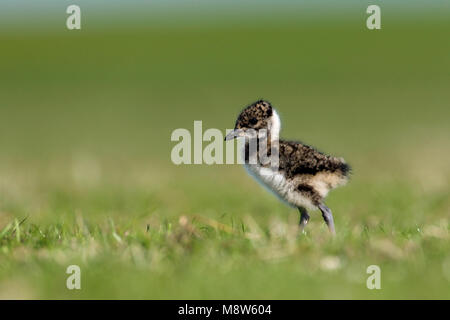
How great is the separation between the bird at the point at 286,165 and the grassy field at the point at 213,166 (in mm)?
349

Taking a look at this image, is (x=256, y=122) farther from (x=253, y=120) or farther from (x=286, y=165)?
(x=286, y=165)

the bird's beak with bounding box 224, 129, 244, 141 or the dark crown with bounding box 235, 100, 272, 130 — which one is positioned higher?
→ the dark crown with bounding box 235, 100, 272, 130

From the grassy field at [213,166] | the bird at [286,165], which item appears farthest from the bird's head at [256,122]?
the grassy field at [213,166]

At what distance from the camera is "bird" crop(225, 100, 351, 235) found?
7461mm

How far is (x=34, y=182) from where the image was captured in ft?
47.2

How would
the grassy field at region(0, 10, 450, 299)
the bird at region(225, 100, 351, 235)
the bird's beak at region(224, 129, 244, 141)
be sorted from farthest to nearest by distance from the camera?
the bird's beak at region(224, 129, 244, 141)
the bird at region(225, 100, 351, 235)
the grassy field at region(0, 10, 450, 299)

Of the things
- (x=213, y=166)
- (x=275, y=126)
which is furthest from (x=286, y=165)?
(x=213, y=166)

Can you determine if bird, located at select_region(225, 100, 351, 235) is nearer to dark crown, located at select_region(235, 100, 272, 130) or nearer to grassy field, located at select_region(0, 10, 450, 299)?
dark crown, located at select_region(235, 100, 272, 130)

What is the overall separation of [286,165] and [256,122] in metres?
0.61

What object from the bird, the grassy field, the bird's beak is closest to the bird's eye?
the bird

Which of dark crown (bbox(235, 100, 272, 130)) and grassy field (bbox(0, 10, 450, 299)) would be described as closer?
grassy field (bbox(0, 10, 450, 299))

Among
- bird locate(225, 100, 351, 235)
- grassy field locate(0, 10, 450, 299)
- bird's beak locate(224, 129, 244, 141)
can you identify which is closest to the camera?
grassy field locate(0, 10, 450, 299)

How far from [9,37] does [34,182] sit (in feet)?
126

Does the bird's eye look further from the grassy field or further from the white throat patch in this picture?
the grassy field
